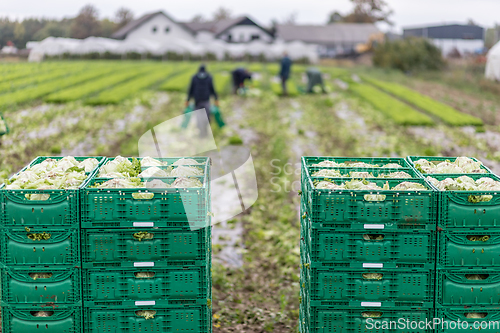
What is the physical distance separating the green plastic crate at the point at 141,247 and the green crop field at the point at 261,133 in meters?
1.55

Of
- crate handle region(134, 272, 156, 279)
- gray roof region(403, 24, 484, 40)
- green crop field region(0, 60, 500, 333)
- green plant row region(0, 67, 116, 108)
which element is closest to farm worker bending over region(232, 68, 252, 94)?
green crop field region(0, 60, 500, 333)

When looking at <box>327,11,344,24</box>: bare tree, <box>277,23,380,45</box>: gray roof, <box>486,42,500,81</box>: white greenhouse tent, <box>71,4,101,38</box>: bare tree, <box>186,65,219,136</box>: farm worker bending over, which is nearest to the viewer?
<box>186,65,219,136</box>: farm worker bending over

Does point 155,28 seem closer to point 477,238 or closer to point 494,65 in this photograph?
point 494,65

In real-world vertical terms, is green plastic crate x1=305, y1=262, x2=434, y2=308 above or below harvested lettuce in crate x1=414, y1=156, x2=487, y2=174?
below

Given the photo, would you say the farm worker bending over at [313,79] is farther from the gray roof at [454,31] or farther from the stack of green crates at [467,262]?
the gray roof at [454,31]

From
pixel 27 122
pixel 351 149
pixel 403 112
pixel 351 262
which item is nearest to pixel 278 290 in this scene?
pixel 351 262

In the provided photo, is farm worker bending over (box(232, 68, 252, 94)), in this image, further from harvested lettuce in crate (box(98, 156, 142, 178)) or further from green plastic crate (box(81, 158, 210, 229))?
green plastic crate (box(81, 158, 210, 229))

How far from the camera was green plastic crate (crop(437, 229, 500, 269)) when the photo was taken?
4734mm

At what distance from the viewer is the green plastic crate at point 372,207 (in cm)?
472

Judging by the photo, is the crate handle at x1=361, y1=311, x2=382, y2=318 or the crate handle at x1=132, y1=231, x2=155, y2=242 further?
the crate handle at x1=361, y1=311, x2=382, y2=318

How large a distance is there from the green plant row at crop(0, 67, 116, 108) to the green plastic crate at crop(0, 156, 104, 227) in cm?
999

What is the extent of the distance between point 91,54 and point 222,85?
2443 centimetres

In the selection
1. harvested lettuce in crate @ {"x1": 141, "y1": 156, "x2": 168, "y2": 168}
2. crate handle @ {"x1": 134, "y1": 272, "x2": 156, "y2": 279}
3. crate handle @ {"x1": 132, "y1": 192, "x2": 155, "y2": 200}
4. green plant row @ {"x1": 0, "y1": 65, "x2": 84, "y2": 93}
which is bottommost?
crate handle @ {"x1": 134, "y1": 272, "x2": 156, "y2": 279}

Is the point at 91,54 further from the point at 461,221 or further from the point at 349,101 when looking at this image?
the point at 461,221
